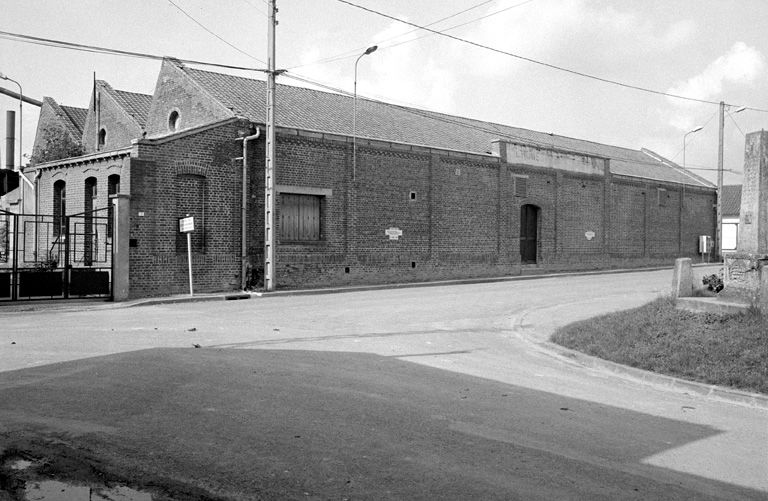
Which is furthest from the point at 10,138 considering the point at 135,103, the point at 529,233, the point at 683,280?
the point at 683,280

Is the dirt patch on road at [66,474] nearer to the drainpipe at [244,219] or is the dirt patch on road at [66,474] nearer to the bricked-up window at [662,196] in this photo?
the drainpipe at [244,219]

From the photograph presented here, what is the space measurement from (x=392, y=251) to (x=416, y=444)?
22.1 m

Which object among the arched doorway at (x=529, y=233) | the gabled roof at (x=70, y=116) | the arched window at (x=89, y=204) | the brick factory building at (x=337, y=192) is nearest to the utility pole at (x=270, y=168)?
the brick factory building at (x=337, y=192)

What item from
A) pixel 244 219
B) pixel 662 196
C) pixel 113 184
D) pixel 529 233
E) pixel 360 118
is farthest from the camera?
pixel 662 196

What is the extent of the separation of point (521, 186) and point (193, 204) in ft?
55.5

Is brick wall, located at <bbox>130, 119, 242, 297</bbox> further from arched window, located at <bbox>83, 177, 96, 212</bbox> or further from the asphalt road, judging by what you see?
the asphalt road

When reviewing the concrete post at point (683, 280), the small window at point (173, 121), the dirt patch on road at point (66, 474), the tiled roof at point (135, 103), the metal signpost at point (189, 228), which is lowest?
the dirt patch on road at point (66, 474)

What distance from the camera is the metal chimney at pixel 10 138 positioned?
4906 cm

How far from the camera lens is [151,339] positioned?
38.5 ft

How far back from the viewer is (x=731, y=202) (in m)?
66.6

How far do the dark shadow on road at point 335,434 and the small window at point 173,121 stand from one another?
839 inches

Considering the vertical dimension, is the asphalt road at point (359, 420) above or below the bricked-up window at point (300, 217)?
below

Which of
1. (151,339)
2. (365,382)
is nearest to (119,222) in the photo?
(151,339)

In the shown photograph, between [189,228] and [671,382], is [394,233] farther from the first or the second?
[671,382]
